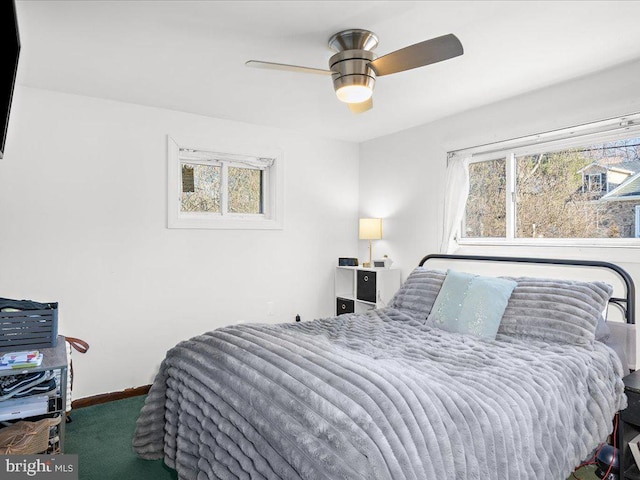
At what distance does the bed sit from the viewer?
125cm

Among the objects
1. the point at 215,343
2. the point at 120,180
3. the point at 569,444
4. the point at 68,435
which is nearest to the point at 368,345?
the point at 215,343

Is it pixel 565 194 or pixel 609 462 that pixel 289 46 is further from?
pixel 609 462

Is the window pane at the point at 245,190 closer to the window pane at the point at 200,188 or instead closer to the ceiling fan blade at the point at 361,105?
the window pane at the point at 200,188

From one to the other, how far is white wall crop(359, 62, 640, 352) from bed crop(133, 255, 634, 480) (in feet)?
2.76

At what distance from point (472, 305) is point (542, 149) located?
1472 mm

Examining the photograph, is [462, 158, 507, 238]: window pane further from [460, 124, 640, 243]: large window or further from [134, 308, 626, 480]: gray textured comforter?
[134, 308, 626, 480]: gray textured comforter

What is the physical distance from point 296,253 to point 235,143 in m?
1.27

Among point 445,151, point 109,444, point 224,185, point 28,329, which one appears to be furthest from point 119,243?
point 445,151

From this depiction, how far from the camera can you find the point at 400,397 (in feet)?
4.42

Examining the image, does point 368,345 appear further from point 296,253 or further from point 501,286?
point 296,253

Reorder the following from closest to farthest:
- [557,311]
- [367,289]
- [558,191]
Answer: [557,311]
[558,191]
[367,289]

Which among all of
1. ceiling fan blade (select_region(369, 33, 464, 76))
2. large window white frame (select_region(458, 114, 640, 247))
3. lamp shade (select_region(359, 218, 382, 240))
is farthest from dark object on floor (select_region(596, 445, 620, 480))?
lamp shade (select_region(359, 218, 382, 240))

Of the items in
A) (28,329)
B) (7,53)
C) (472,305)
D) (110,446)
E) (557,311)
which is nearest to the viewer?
(7,53)

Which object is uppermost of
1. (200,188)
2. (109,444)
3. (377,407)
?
(200,188)
